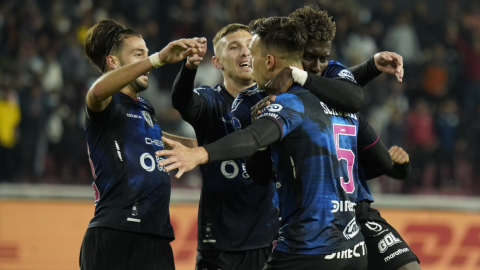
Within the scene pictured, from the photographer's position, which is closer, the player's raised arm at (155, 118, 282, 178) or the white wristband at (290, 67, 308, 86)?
the player's raised arm at (155, 118, 282, 178)

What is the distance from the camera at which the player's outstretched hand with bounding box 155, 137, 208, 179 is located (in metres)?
3.12

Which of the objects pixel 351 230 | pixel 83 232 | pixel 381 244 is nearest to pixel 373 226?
pixel 381 244

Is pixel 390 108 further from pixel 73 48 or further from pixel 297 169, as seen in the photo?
pixel 297 169

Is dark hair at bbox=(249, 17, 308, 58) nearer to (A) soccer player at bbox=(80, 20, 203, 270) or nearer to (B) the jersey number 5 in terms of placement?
(B) the jersey number 5

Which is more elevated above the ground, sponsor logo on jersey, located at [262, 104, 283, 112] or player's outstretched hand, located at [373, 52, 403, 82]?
player's outstretched hand, located at [373, 52, 403, 82]

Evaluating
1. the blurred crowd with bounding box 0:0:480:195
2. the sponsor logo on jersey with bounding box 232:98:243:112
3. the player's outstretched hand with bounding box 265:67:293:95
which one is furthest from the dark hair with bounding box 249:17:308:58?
the blurred crowd with bounding box 0:0:480:195

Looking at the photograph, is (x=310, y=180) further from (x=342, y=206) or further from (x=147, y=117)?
(x=147, y=117)

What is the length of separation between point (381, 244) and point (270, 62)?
5.63 feet

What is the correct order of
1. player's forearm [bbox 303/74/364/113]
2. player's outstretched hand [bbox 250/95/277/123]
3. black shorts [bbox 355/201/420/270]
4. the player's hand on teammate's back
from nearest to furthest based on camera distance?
player's outstretched hand [bbox 250/95/277/123] < player's forearm [bbox 303/74/364/113] < the player's hand on teammate's back < black shorts [bbox 355/201/420/270]

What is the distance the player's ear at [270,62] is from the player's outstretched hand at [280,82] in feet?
0.46

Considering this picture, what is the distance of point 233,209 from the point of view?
15.9 feet

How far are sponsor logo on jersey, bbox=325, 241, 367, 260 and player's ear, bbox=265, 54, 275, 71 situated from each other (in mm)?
1283

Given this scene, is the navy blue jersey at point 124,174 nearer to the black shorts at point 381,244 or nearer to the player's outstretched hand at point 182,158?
the player's outstretched hand at point 182,158

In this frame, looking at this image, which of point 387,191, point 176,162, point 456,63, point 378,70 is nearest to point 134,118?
point 176,162
